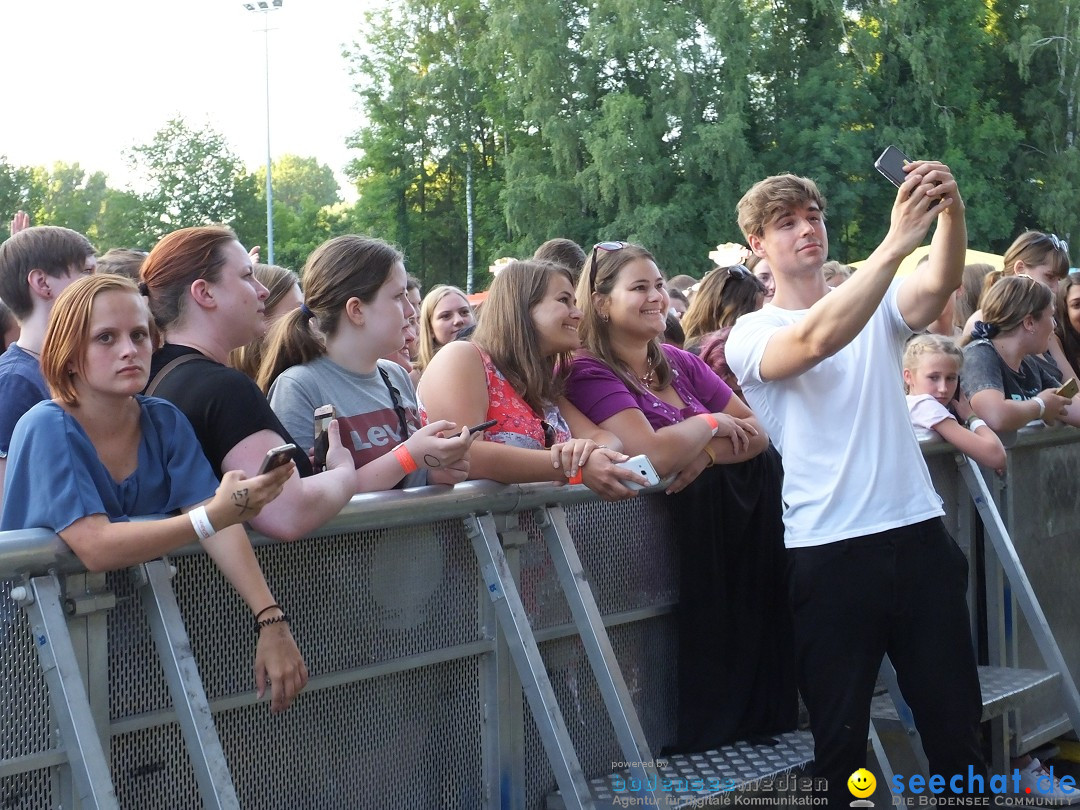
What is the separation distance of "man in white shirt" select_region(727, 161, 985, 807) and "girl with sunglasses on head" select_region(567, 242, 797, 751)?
427 mm

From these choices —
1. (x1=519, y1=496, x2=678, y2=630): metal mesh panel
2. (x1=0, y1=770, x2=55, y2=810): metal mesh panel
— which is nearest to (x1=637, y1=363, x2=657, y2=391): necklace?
(x1=519, y1=496, x2=678, y2=630): metal mesh panel

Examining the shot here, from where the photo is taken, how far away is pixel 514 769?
11.1ft

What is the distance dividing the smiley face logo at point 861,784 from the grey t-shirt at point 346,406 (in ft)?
4.82

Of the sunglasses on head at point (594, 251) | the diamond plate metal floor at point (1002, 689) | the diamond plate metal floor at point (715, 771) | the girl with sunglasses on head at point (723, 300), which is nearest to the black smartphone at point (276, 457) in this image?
the diamond plate metal floor at point (715, 771)

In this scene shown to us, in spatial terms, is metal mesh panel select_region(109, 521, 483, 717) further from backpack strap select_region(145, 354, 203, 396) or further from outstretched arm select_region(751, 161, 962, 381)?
outstretched arm select_region(751, 161, 962, 381)

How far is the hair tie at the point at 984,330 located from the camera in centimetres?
571

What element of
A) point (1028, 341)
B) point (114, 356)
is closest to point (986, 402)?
point (1028, 341)

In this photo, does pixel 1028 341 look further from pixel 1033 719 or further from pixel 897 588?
pixel 897 588

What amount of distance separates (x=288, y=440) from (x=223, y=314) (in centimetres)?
38

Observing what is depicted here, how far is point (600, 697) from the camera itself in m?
3.75

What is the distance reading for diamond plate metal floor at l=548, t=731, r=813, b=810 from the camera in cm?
345

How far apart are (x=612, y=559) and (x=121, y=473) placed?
5.36 ft

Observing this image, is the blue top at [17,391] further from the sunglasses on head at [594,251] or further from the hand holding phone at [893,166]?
the hand holding phone at [893,166]

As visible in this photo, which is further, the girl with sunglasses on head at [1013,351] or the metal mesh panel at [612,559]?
the girl with sunglasses on head at [1013,351]
